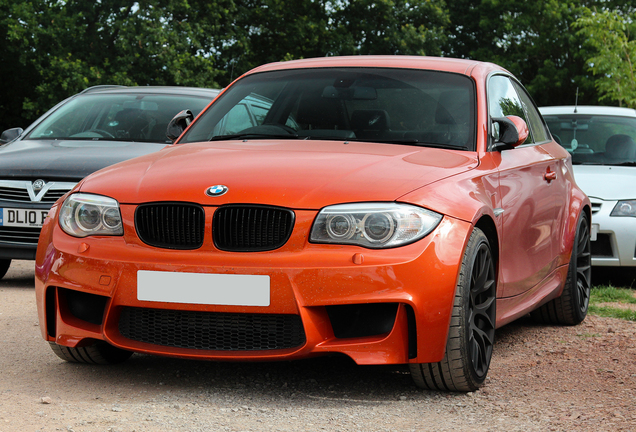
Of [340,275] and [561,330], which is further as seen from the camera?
[561,330]

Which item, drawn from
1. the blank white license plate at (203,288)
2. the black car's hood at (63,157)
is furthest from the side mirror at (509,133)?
the black car's hood at (63,157)

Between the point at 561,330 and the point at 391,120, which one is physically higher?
the point at 391,120

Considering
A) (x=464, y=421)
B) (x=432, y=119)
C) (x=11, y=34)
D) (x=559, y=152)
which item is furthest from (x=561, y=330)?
(x=11, y=34)

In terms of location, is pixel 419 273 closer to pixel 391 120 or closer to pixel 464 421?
pixel 464 421

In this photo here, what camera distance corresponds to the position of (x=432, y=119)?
4.52 metres

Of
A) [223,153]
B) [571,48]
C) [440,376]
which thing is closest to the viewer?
[440,376]

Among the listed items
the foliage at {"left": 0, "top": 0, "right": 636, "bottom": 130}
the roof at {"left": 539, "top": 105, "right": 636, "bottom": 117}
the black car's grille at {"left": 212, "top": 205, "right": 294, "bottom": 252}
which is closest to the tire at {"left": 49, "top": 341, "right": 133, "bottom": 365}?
the black car's grille at {"left": 212, "top": 205, "right": 294, "bottom": 252}

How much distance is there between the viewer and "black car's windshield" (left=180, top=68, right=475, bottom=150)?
4484mm

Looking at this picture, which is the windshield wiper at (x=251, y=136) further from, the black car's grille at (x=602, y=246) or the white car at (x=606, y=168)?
the black car's grille at (x=602, y=246)

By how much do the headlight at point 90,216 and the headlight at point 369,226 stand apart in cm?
Answer: 90

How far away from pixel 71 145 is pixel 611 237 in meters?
4.85

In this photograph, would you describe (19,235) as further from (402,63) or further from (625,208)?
(625,208)

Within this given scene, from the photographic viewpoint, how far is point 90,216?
377 centimetres

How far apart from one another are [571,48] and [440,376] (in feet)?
125
